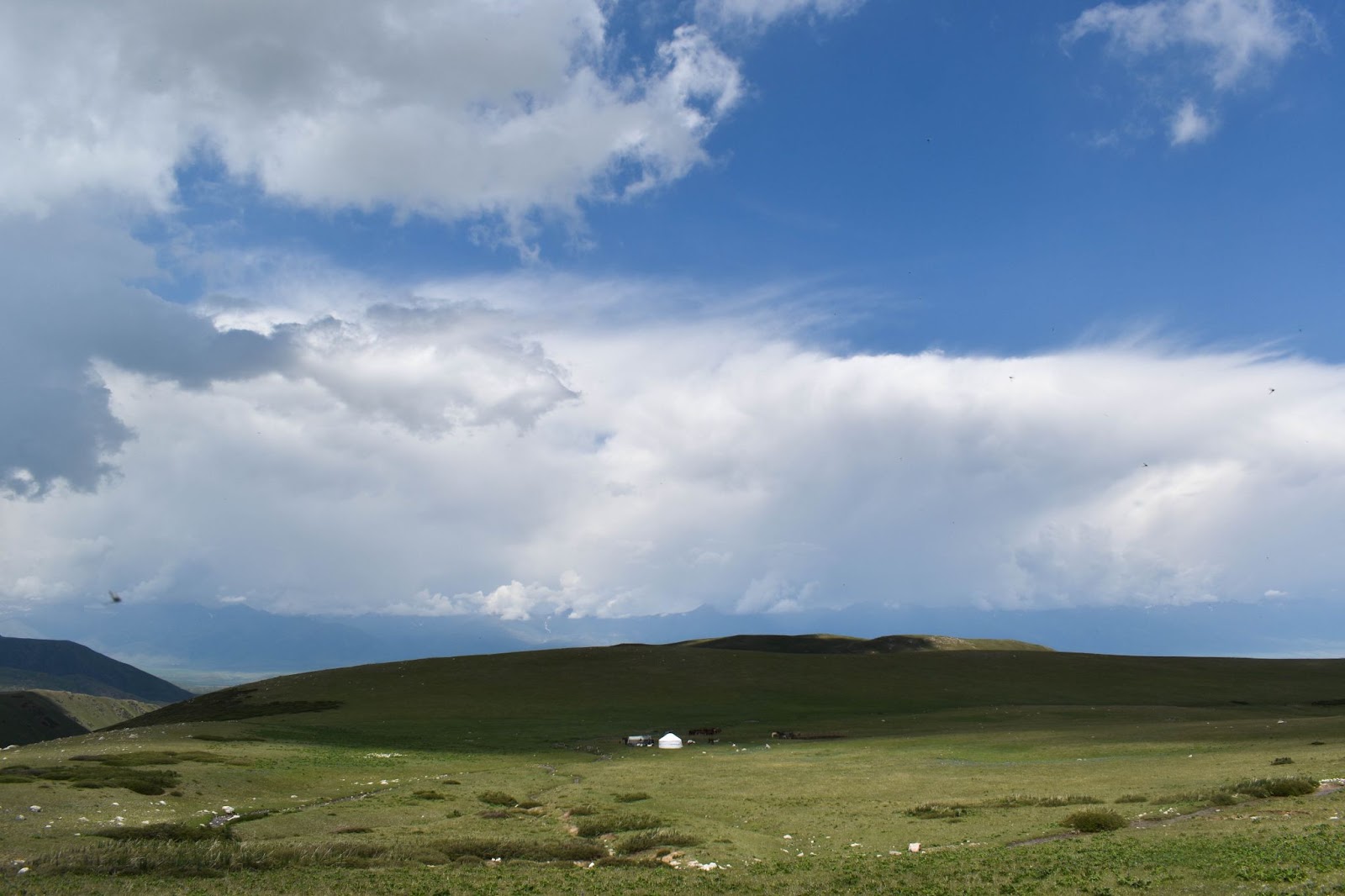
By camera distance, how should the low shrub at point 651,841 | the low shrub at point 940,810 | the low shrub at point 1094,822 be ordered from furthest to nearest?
the low shrub at point 940,810 → the low shrub at point 651,841 → the low shrub at point 1094,822

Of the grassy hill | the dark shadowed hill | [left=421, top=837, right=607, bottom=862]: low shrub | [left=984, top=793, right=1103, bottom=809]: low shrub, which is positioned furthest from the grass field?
the dark shadowed hill

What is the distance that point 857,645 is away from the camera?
7451 inches

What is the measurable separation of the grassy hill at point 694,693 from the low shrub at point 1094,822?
4899 cm

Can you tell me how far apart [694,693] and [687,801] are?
71.1m

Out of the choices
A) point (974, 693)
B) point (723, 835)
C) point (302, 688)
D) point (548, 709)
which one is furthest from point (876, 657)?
point (723, 835)

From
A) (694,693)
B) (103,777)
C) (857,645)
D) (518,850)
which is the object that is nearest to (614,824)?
(518,850)

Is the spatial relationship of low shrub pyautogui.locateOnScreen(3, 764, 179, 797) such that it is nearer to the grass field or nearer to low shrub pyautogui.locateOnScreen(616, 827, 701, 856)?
the grass field

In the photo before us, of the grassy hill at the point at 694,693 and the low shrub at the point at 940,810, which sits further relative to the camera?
the grassy hill at the point at 694,693

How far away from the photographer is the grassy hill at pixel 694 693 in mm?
90125

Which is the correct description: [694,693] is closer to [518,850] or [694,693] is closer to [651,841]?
[651,841]

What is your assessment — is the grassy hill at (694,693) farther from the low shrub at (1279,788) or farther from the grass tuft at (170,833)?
the low shrub at (1279,788)

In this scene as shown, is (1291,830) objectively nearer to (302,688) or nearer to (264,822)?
(264,822)

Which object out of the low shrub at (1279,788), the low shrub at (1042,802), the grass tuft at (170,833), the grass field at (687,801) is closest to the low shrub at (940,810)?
the grass field at (687,801)

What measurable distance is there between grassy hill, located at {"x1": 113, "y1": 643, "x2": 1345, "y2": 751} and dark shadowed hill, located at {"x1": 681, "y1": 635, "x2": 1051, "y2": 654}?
Answer: 1270 inches
